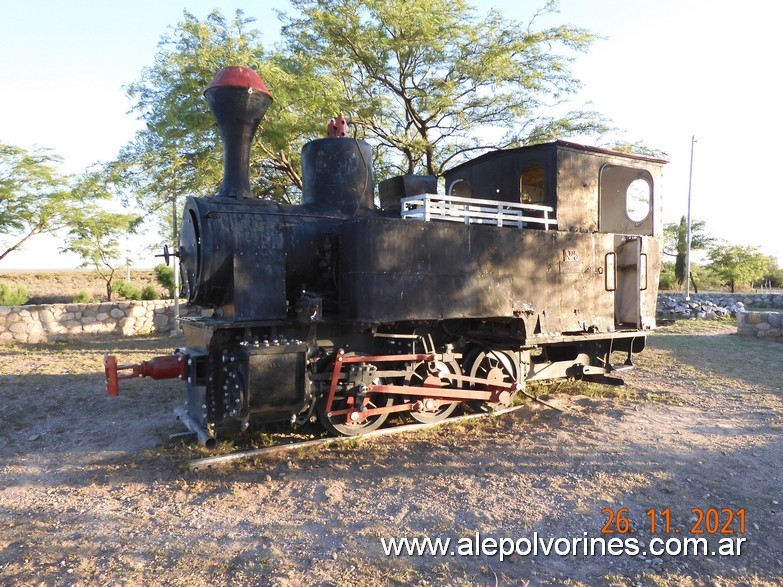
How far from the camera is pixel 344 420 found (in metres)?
4.96

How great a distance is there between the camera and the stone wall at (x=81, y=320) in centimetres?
1195

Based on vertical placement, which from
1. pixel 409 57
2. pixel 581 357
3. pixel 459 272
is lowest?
pixel 581 357

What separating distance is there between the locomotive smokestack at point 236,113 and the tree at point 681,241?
26.1m

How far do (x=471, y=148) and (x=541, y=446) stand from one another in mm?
9047

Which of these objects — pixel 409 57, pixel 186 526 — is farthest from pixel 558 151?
pixel 409 57

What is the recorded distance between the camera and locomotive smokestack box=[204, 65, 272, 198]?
4777 millimetres

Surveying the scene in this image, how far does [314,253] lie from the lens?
488 centimetres

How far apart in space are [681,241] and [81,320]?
28234mm

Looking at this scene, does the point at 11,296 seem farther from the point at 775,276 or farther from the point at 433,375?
the point at 775,276

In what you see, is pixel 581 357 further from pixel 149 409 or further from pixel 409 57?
pixel 409 57

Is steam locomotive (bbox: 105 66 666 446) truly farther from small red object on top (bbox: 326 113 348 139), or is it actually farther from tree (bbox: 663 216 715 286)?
tree (bbox: 663 216 715 286)

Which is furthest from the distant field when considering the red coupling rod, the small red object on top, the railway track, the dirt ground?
the railway track

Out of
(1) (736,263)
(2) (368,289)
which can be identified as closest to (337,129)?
(2) (368,289)

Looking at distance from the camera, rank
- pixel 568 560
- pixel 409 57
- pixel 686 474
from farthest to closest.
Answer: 1. pixel 409 57
2. pixel 686 474
3. pixel 568 560
